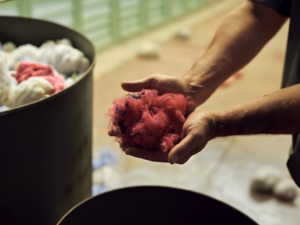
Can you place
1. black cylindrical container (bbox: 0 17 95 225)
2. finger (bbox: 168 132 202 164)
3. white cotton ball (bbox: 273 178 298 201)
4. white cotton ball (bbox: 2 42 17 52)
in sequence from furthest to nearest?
white cotton ball (bbox: 273 178 298 201)
white cotton ball (bbox: 2 42 17 52)
black cylindrical container (bbox: 0 17 95 225)
finger (bbox: 168 132 202 164)

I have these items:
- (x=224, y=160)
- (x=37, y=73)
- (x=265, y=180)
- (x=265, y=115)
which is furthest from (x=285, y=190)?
(x=37, y=73)

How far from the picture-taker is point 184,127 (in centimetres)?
72

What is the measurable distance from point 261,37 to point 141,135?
0.51 metres

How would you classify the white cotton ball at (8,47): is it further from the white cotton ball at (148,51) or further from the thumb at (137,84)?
the white cotton ball at (148,51)

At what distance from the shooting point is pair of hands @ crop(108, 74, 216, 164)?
658mm

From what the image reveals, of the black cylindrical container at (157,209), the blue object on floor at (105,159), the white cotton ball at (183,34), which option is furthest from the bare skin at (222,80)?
the white cotton ball at (183,34)

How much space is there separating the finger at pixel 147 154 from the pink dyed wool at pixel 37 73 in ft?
1.22

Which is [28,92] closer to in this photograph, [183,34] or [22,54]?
[22,54]

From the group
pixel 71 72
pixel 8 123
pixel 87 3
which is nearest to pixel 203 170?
pixel 71 72

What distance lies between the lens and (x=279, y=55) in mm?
3104

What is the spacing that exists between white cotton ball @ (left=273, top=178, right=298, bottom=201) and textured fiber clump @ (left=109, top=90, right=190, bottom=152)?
3.29ft

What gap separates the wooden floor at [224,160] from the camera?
1.58 metres

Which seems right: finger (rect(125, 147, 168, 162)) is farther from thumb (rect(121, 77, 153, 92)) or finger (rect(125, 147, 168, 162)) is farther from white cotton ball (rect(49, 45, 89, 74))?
white cotton ball (rect(49, 45, 89, 74))

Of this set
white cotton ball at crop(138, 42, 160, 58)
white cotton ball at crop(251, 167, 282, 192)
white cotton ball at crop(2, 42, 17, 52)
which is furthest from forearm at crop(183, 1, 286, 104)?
white cotton ball at crop(138, 42, 160, 58)
